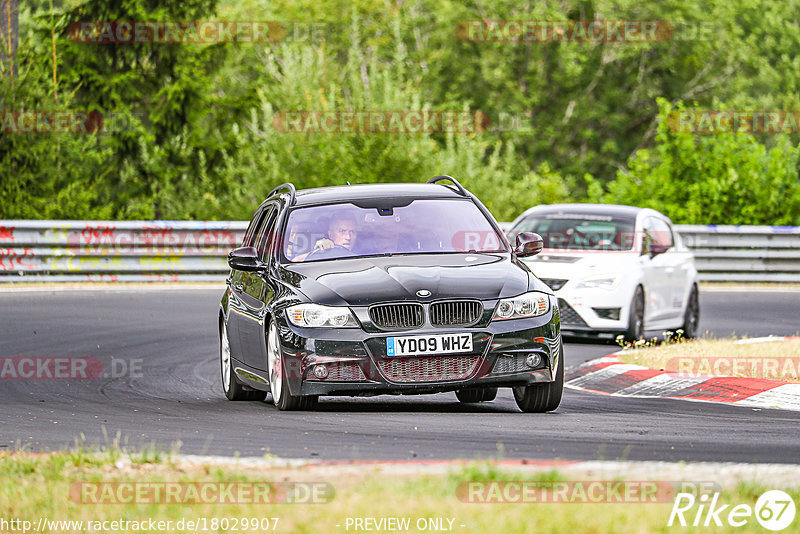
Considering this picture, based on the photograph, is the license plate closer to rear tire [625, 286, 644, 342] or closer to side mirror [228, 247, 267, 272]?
side mirror [228, 247, 267, 272]

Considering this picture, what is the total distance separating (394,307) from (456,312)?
0.41 meters

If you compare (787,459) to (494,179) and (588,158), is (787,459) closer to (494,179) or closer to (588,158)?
(494,179)

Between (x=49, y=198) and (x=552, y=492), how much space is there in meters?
24.5

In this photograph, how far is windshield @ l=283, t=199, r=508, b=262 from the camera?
11023 mm

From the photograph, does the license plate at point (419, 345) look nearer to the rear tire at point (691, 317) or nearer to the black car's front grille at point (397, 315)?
the black car's front grille at point (397, 315)

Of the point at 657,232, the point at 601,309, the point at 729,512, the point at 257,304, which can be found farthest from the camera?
the point at 657,232

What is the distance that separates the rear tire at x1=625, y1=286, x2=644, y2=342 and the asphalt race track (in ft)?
2.12

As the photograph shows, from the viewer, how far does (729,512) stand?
227 inches

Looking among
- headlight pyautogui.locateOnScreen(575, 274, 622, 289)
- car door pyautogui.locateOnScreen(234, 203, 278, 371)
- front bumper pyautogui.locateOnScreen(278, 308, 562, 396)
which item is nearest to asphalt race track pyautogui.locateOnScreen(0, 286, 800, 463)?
front bumper pyautogui.locateOnScreen(278, 308, 562, 396)

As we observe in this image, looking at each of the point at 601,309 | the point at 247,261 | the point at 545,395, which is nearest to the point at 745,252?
the point at 601,309

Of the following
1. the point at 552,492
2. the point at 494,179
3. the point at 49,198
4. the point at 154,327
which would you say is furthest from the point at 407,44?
the point at 552,492

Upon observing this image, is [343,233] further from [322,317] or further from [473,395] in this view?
[473,395]

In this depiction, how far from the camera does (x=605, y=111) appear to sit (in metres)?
60.5

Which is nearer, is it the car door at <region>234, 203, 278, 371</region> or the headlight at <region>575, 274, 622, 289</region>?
the car door at <region>234, 203, 278, 371</region>
